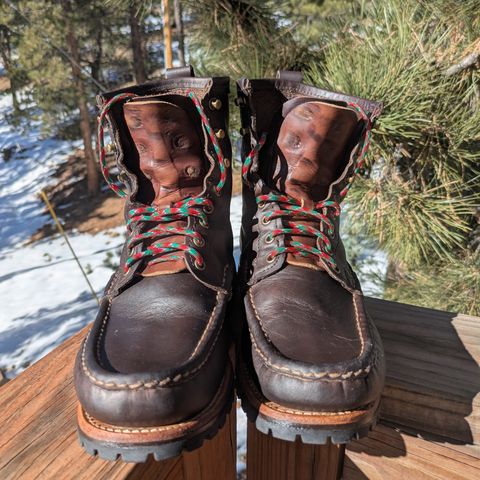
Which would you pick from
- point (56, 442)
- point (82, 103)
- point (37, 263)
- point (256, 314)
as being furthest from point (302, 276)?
point (82, 103)

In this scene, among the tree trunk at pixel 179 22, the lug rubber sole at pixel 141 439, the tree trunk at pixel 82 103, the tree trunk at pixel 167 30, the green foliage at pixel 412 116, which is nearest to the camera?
the lug rubber sole at pixel 141 439

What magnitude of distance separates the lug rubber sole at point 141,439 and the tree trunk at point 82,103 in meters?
5.28

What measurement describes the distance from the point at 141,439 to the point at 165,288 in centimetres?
24

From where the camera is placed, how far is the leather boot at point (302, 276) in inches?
22.9

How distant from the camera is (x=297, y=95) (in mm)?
863

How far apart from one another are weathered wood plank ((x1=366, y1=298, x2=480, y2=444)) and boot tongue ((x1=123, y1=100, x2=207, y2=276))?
46 centimetres

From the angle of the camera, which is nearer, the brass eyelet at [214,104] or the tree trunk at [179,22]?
the brass eyelet at [214,104]

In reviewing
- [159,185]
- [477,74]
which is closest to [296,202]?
[159,185]

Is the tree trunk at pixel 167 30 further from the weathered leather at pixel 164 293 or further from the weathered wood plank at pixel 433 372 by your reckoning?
the weathered wood plank at pixel 433 372

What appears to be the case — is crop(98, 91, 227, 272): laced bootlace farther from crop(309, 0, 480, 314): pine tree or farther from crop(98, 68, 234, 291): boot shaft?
crop(309, 0, 480, 314): pine tree

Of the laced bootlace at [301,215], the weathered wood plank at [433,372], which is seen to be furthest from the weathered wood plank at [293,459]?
the laced bootlace at [301,215]

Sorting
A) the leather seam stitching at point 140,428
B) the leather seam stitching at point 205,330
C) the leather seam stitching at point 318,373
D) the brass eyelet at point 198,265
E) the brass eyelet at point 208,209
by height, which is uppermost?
the brass eyelet at point 208,209

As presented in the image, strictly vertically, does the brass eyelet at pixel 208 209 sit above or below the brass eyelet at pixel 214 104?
below

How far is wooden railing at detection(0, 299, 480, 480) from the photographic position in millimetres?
640
